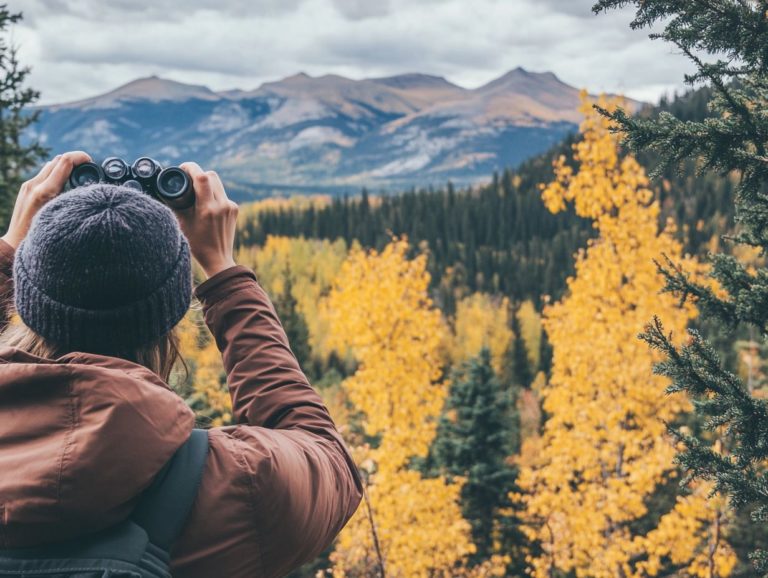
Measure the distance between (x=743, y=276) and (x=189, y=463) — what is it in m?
2.65

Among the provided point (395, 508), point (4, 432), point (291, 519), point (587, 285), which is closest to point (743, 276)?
point (291, 519)

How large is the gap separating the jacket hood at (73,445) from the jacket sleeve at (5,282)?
0.60m

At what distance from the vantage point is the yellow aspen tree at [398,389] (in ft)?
42.6

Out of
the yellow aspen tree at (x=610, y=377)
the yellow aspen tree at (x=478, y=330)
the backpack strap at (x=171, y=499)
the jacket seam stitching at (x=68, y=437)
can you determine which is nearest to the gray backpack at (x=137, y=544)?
the backpack strap at (x=171, y=499)

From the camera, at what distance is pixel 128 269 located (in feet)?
4.76

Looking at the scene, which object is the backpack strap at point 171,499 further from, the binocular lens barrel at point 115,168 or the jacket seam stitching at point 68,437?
the binocular lens barrel at point 115,168


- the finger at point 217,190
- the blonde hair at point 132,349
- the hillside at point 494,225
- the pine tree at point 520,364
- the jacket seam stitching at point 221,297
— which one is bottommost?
the pine tree at point 520,364

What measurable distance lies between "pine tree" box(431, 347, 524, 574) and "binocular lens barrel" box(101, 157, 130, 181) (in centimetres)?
2338

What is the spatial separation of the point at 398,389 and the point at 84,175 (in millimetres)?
12189

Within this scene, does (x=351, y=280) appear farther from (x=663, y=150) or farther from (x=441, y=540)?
(x=663, y=150)

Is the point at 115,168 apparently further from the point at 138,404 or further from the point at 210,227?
the point at 138,404

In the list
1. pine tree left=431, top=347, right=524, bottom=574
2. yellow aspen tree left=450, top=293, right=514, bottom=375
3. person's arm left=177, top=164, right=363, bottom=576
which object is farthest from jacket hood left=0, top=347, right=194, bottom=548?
yellow aspen tree left=450, top=293, right=514, bottom=375

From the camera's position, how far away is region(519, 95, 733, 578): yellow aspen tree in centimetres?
857

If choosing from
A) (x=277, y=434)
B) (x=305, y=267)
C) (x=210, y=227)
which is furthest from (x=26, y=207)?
(x=305, y=267)
